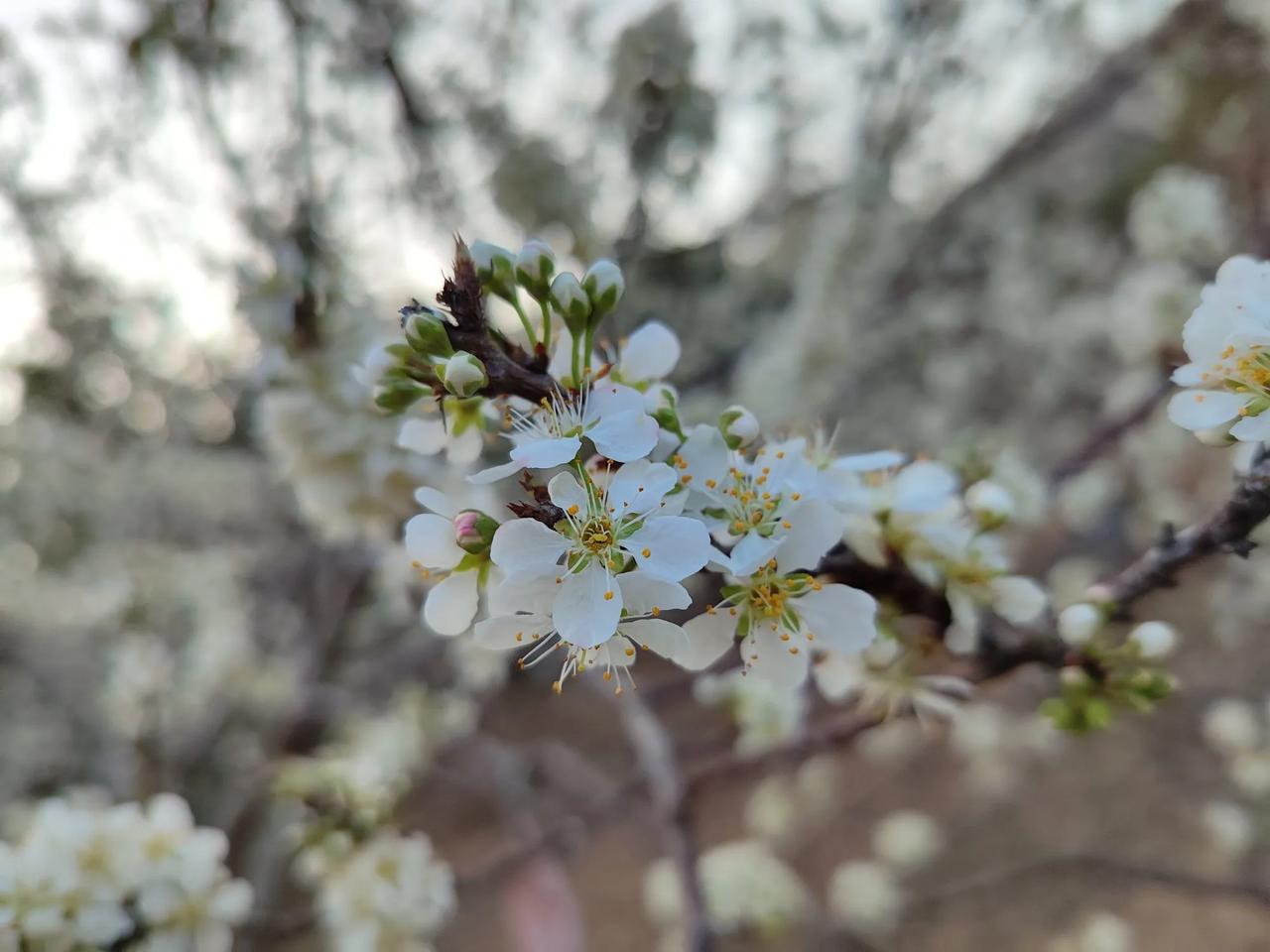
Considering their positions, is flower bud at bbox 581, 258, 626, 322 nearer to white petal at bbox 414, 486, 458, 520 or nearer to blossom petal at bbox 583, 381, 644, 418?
blossom petal at bbox 583, 381, 644, 418

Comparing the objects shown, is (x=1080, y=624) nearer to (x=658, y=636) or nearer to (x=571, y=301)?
(x=658, y=636)

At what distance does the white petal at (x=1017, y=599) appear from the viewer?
2.19ft

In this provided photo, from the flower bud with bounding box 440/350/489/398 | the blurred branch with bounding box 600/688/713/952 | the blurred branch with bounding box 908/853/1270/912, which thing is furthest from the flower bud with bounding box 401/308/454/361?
the blurred branch with bounding box 908/853/1270/912

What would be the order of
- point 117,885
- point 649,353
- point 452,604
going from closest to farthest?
point 452,604 → point 649,353 → point 117,885

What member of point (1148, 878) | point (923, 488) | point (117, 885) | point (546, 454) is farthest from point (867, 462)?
point (1148, 878)

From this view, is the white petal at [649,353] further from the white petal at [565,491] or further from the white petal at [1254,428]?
the white petal at [1254,428]

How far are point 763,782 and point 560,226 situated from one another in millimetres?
1909

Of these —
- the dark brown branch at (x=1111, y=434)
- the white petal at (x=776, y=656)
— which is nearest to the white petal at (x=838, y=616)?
the white petal at (x=776, y=656)

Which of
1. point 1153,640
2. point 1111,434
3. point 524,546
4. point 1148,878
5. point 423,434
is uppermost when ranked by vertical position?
point 1111,434

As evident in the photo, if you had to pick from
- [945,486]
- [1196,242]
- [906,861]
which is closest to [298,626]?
[906,861]

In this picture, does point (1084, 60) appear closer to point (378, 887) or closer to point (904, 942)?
point (378, 887)

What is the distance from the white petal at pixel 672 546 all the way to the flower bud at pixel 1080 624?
14.8 inches

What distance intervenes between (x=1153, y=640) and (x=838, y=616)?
0.29 m

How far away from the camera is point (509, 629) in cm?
52
